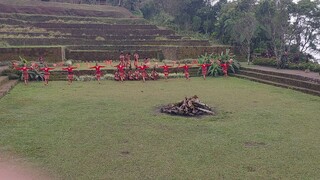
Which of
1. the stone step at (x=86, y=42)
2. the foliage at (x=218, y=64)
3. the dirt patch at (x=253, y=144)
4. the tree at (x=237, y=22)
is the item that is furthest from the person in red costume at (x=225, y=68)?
the dirt patch at (x=253, y=144)

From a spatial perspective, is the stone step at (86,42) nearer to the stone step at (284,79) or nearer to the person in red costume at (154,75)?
the stone step at (284,79)

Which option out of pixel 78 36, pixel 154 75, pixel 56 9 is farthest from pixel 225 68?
pixel 56 9

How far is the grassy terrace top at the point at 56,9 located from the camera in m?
32.5

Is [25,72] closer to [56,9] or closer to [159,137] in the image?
[159,137]

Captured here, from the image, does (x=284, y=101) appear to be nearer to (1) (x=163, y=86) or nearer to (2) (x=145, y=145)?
(1) (x=163, y=86)

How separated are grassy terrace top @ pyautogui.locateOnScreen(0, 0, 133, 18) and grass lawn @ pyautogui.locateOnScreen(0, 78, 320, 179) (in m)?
24.9

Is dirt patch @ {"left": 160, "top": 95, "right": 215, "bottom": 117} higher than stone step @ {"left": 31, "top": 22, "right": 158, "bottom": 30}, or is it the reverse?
stone step @ {"left": 31, "top": 22, "right": 158, "bottom": 30}

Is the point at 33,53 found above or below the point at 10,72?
above

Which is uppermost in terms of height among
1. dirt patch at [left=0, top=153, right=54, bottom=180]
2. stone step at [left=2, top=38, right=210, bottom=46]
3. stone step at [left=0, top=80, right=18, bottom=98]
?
stone step at [left=2, top=38, right=210, bottom=46]

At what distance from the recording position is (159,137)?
6.03m

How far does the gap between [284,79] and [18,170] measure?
10.6 metres

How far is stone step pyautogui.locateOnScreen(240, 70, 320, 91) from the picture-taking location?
11242mm

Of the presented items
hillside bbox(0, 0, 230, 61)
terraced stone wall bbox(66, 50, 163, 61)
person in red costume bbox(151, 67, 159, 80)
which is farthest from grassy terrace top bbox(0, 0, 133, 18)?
person in red costume bbox(151, 67, 159, 80)

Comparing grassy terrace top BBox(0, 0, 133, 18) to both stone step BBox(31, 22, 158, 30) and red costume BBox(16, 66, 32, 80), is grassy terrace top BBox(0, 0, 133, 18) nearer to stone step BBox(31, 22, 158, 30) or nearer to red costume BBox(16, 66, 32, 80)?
stone step BBox(31, 22, 158, 30)
